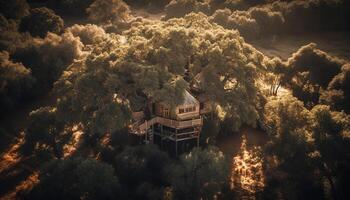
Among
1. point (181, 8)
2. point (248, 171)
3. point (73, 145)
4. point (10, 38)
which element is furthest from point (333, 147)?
point (181, 8)

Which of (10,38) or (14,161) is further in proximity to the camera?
(10,38)

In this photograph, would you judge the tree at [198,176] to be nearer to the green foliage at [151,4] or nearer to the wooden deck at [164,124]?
the wooden deck at [164,124]

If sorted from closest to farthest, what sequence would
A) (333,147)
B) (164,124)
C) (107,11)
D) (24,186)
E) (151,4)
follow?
(333,147), (24,186), (164,124), (107,11), (151,4)

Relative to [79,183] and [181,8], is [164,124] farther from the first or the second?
[181,8]

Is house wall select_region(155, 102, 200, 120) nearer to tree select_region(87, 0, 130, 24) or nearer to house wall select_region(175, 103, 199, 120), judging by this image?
house wall select_region(175, 103, 199, 120)

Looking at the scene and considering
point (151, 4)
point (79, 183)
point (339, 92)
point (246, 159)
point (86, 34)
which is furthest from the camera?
point (151, 4)

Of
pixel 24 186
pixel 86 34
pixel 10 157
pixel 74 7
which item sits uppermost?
pixel 74 7

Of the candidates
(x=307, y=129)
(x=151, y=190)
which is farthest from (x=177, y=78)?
(x=307, y=129)

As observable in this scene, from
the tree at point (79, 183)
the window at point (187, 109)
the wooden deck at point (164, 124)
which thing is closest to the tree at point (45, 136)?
the tree at point (79, 183)
